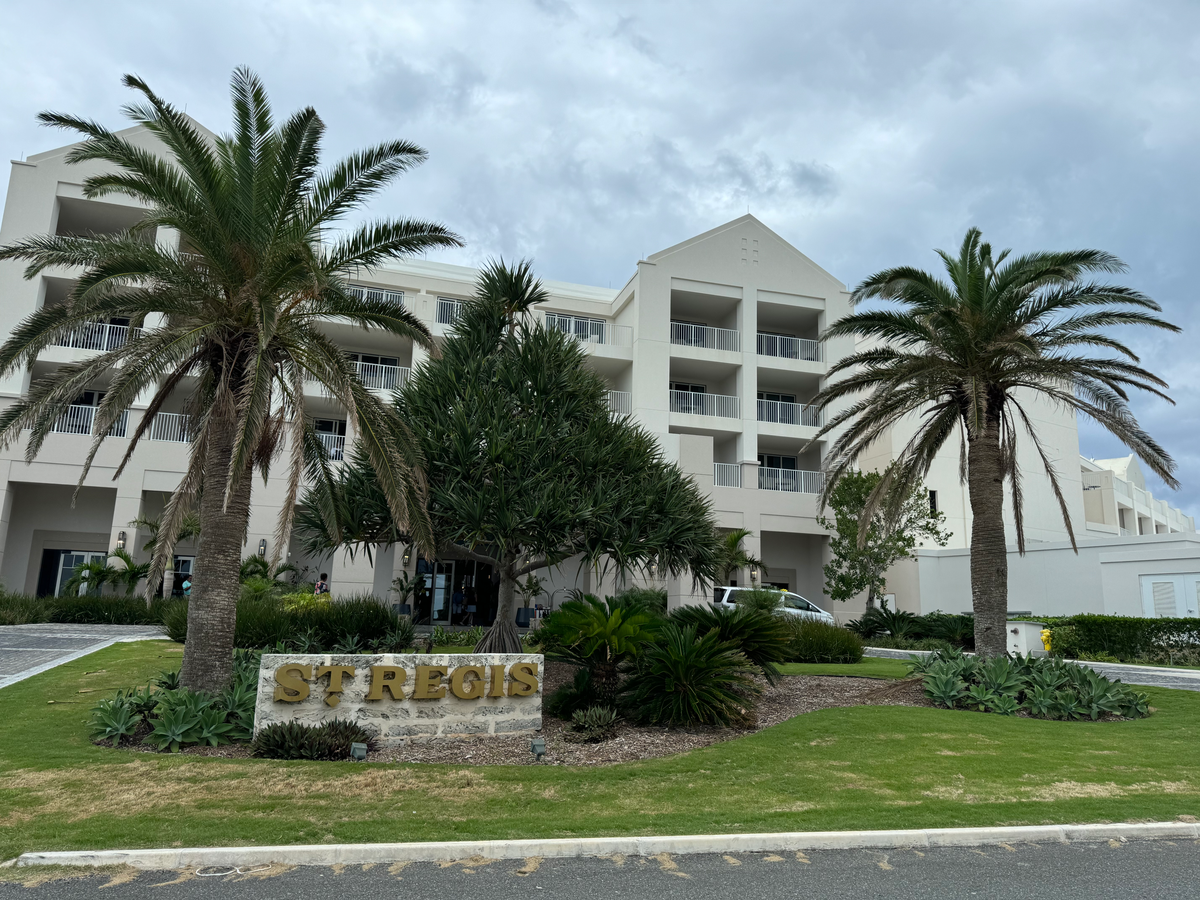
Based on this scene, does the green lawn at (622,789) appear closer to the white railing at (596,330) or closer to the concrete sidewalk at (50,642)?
the concrete sidewalk at (50,642)

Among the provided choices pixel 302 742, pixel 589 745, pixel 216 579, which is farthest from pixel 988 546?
pixel 216 579

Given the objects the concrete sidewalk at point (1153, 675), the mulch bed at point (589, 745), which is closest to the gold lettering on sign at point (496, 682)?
the mulch bed at point (589, 745)

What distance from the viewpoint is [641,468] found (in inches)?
575

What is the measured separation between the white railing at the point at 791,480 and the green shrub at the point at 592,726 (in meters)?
21.7

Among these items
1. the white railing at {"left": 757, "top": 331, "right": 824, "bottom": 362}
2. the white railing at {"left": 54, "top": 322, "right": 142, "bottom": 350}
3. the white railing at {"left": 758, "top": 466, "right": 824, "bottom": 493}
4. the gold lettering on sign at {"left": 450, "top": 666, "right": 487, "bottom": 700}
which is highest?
the white railing at {"left": 757, "top": 331, "right": 824, "bottom": 362}

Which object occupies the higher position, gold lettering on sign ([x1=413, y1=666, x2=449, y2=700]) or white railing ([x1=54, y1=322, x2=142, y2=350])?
white railing ([x1=54, y1=322, x2=142, y2=350])

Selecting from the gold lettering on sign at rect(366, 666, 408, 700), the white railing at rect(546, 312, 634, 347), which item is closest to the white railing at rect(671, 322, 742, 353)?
the white railing at rect(546, 312, 634, 347)

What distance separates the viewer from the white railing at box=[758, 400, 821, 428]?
3253cm

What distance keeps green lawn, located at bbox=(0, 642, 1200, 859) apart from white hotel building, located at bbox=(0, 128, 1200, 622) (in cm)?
1654

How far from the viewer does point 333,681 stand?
10.0 meters

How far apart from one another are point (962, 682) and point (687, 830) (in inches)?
312

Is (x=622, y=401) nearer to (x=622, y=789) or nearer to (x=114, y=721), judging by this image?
(x=114, y=721)

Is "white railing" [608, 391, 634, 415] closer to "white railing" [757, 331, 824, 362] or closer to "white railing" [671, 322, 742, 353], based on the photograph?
"white railing" [671, 322, 742, 353]

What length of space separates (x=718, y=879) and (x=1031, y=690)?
8768mm
